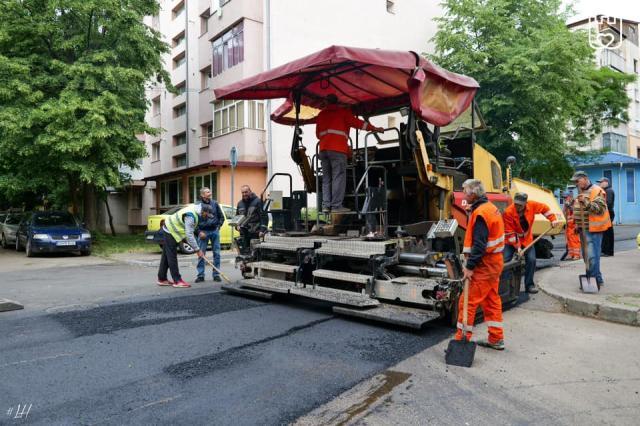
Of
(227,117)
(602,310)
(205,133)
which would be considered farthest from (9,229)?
(602,310)

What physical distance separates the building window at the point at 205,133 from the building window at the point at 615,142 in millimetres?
26758

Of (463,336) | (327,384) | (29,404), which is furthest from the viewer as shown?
(463,336)

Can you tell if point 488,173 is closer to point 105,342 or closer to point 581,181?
point 581,181

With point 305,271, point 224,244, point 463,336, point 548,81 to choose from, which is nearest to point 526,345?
point 463,336

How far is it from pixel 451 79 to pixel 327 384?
4182 millimetres

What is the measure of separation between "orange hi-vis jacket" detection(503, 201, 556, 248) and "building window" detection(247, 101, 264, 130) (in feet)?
50.8

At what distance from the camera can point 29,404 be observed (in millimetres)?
3453

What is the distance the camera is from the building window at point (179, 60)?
2931cm

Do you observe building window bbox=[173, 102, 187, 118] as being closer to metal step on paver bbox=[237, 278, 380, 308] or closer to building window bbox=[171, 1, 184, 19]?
building window bbox=[171, 1, 184, 19]

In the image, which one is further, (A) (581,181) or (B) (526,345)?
(A) (581,181)

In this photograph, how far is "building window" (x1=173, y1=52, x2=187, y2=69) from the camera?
96.2 feet

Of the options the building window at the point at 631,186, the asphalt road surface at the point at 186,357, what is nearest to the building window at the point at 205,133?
the asphalt road surface at the point at 186,357

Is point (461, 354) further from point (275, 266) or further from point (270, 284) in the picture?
point (275, 266)

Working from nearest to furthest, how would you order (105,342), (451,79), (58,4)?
(105,342)
(451,79)
(58,4)
